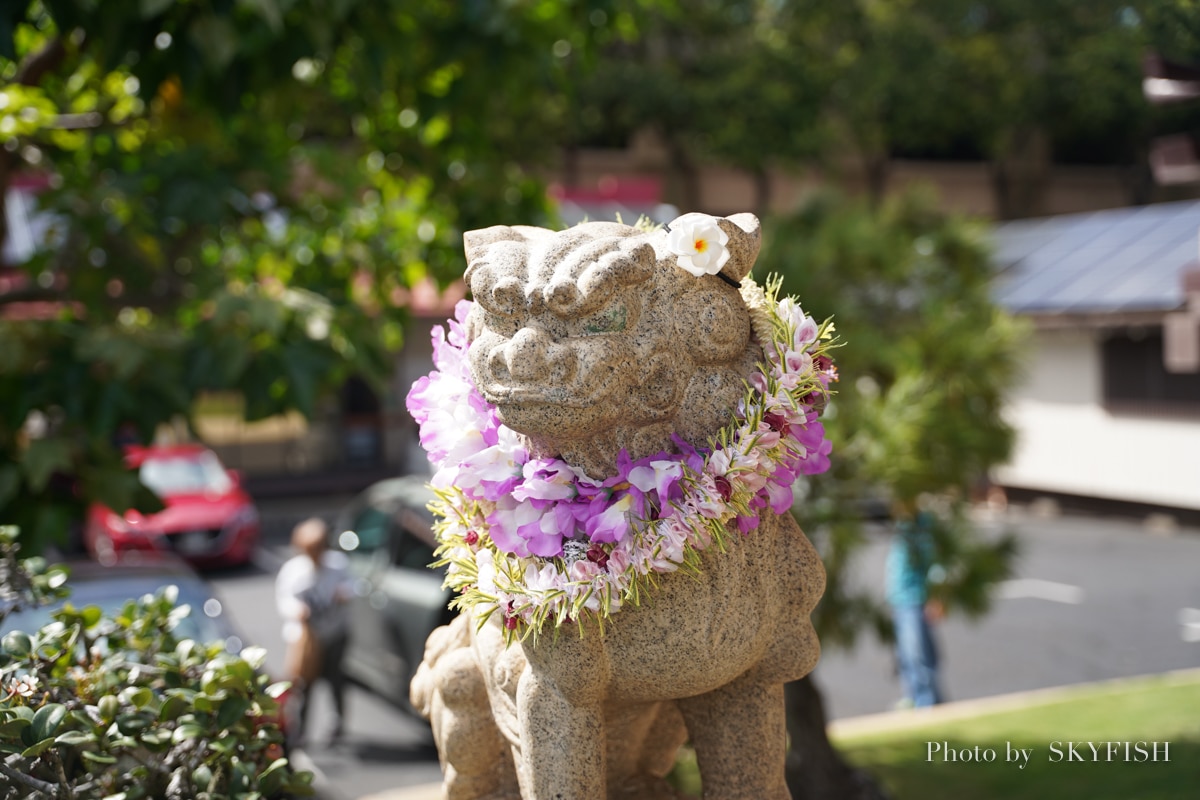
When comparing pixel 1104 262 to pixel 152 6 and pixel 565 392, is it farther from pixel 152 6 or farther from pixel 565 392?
pixel 565 392

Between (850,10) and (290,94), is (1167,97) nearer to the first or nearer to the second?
(290,94)

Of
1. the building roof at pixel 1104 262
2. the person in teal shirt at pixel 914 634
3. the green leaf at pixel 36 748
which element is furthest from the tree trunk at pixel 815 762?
the building roof at pixel 1104 262

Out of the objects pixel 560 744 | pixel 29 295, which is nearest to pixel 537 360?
pixel 560 744

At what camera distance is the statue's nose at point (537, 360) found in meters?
1.94

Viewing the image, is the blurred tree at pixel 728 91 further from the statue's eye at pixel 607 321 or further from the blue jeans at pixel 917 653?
the statue's eye at pixel 607 321

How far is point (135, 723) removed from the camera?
2398mm

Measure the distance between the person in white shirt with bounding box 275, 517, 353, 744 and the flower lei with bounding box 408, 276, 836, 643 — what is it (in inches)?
172

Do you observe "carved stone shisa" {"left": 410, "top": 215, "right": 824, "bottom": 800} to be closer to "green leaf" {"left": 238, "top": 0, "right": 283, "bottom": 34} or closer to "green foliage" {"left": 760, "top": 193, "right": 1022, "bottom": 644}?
"green leaf" {"left": 238, "top": 0, "right": 283, "bottom": 34}

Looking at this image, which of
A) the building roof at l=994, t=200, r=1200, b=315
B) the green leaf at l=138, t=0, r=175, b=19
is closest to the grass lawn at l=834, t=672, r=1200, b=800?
the green leaf at l=138, t=0, r=175, b=19

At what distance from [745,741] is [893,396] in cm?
216

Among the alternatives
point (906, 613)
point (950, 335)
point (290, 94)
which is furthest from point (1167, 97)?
point (290, 94)

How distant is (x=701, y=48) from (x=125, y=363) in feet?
53.4

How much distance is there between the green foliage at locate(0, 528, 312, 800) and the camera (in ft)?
7.29

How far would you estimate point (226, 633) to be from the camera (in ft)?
17.5
